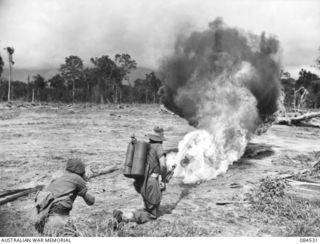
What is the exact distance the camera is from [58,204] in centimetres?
520

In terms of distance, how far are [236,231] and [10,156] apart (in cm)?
834

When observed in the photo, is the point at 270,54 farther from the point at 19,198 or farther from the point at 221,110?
the point at 19,198

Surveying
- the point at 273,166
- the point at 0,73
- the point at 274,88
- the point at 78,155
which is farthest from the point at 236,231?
the point at 0,73

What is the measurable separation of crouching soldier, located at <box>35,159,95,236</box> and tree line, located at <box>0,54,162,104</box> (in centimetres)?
5434

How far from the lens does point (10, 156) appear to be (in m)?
12.0

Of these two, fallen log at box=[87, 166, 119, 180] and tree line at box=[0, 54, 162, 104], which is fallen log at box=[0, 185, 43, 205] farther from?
tree line at box=[0, 54, 162, 104]

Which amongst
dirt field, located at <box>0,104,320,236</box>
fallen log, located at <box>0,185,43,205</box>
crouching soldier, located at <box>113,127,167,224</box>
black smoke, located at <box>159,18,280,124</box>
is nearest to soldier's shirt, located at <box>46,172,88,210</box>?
dirt field, located at <box>0,104,320,236</box>

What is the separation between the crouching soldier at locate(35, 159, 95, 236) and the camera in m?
5.14

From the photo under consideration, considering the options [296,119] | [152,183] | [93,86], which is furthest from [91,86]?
[152,183]

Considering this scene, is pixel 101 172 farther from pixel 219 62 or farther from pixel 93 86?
pixel 93 86

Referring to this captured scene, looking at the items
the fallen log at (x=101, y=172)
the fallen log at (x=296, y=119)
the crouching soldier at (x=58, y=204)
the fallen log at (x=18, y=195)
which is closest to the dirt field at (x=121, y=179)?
the fallen log at (x=18, y=195)

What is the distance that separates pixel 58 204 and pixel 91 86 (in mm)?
67620

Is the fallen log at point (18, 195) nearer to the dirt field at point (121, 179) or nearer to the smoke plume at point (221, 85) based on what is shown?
the dirt field at point (121, 179)

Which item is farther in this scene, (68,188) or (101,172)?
(101,172)
